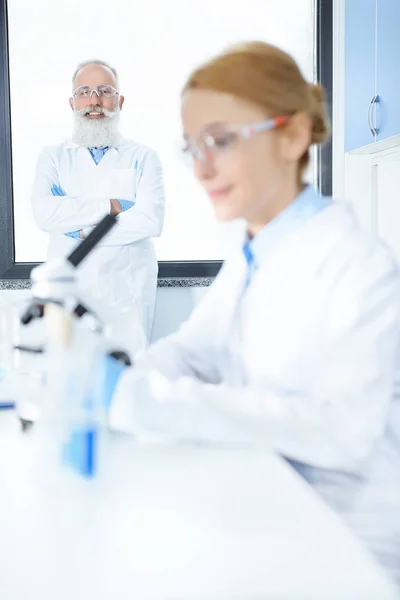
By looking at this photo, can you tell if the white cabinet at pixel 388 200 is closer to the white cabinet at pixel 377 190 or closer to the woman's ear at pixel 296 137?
the white cabinet at pixel 377 190

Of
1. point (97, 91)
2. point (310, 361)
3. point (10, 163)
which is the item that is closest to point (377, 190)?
point (97, 91)

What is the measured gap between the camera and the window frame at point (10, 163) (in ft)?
12.1

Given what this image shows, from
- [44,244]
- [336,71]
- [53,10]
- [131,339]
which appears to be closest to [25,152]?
[44,244]

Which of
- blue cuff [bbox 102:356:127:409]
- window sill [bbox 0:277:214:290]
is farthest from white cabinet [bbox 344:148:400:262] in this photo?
blue cuff [bbox 102:356:127:409]

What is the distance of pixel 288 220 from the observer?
3.90 feet

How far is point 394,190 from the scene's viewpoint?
3.25 meters

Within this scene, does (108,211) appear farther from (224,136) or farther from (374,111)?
(224,136)

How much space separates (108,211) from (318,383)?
233 cm

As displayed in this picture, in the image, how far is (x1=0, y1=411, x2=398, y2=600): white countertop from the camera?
24.4 inches

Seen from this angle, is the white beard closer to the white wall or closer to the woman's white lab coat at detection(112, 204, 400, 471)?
the white wall

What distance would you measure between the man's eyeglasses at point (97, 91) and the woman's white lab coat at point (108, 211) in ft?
0.74

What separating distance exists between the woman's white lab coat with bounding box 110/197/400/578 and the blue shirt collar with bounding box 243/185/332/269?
0.03 meters

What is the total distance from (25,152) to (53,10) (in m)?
0.78

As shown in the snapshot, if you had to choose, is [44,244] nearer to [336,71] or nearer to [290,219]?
[336,71]
